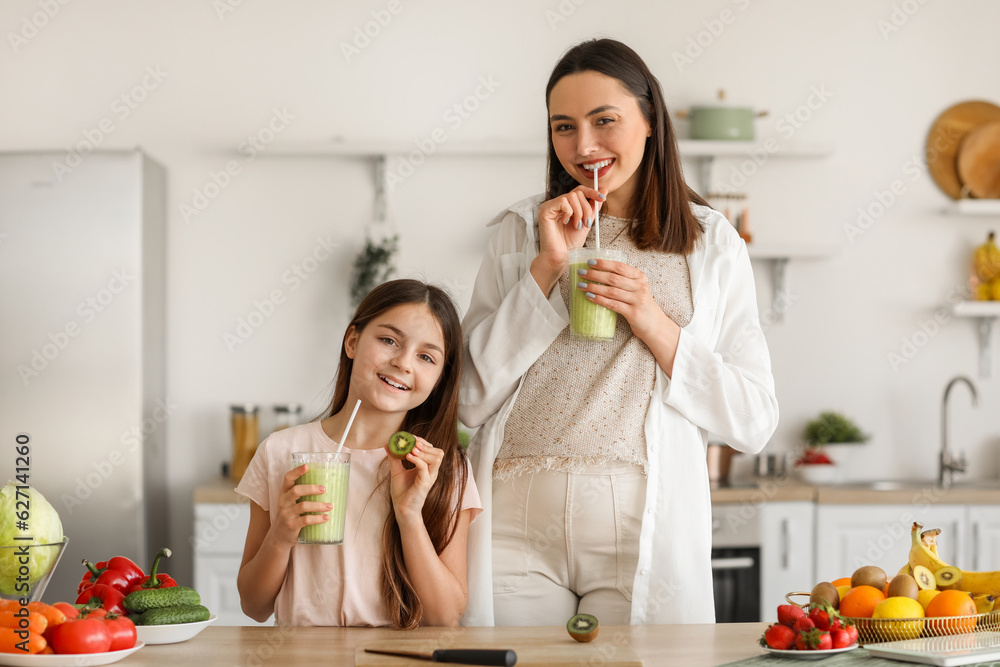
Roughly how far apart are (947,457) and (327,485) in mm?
3168

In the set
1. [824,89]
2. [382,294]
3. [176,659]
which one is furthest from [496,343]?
[824,89]

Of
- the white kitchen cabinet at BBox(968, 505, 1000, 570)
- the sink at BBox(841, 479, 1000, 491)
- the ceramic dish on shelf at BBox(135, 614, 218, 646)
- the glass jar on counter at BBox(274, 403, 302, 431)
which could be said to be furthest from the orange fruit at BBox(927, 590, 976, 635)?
the glass jar on counter at BBox(274, 403, 302, 431)

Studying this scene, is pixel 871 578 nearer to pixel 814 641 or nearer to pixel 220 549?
pixel 814 641

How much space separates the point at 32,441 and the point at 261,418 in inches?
34.2

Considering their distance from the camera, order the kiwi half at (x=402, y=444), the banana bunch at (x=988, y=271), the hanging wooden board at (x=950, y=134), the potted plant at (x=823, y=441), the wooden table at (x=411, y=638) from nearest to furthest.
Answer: the wooden table at (x=411, y=638) → the kiwi half at (x=402, y=444) → the potted plant at (x=823, y=441) → the banana bunch at (x=988, y=271) → the hanging wooden board at (x=950, y=134)

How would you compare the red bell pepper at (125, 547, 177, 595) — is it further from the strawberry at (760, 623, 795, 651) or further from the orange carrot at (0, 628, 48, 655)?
the strawberry at (760, 623, 795, 651)

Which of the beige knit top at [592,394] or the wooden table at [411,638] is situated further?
the beige knit top at [592,394]

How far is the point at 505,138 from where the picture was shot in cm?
385

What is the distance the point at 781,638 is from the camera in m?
1.21

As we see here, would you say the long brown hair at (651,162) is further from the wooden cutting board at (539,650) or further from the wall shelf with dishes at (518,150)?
Answer: the wall shelf with dishes at (518,150)

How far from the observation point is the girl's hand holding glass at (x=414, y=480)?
1408mm

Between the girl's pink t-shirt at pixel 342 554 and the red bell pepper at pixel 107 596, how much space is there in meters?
0.28

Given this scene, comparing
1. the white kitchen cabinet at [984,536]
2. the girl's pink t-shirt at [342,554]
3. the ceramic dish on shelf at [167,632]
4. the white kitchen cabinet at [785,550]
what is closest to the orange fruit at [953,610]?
the girl's pink t-shirt at [342,554]

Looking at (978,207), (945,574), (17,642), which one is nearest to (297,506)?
(17,642)
